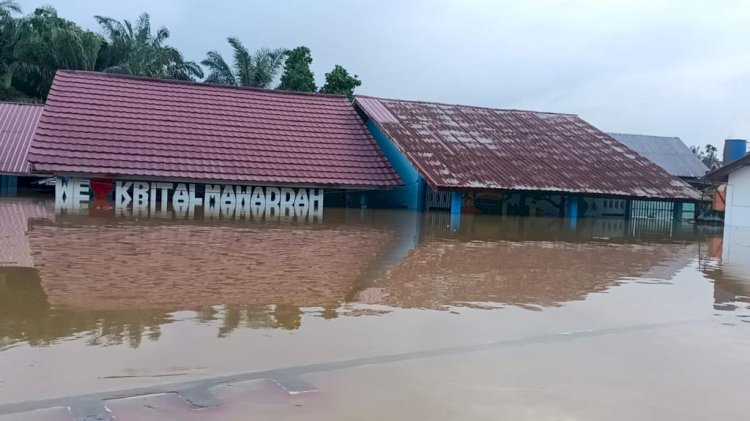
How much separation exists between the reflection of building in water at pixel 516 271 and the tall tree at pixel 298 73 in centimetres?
2247

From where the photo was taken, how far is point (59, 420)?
3.57 m

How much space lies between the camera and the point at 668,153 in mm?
40031

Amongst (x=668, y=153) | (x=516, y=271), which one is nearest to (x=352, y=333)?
(x=516, y=271)

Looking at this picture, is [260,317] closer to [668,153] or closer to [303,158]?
[303,158]

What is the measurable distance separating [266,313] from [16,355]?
83.2 inches

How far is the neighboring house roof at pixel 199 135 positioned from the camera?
19.6 metres

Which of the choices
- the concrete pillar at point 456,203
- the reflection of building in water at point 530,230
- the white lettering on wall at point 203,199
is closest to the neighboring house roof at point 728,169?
the reflection of building in water at point 530,230

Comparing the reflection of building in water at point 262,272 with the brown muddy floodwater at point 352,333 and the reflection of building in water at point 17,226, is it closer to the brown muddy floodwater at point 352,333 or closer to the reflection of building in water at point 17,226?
the brown muddy floodwater at point 352,333

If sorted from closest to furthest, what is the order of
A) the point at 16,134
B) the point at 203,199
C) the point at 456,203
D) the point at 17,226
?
the point at 17,226
the point at 203,199
the point at 456,203
the point at 16,134

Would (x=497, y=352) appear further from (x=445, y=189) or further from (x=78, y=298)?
(x=445, y=189)

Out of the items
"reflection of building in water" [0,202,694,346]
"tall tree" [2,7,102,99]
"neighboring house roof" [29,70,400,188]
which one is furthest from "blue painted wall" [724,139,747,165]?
"tall tree" [2,7,102,99]

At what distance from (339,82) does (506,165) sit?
13930 millimetres

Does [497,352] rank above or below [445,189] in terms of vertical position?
below

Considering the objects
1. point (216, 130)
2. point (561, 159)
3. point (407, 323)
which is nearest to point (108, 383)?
point (407, 323)
